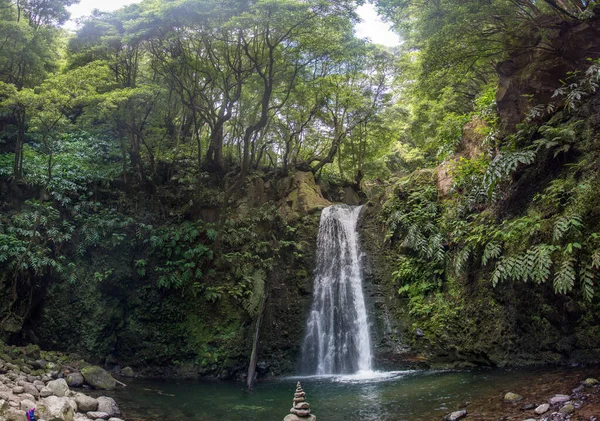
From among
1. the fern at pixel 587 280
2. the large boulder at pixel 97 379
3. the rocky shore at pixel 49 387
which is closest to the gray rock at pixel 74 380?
Result: the rocky shore at pixel 49 387

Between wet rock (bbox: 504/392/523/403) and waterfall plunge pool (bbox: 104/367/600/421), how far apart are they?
0.11 m

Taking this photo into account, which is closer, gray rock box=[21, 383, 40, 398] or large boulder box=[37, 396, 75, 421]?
large boulder box=[37, 396, 75, 421]

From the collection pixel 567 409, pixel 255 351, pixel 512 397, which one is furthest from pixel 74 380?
pixel 567 409

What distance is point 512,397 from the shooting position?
20.7ft

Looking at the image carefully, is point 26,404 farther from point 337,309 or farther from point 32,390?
point 337,309

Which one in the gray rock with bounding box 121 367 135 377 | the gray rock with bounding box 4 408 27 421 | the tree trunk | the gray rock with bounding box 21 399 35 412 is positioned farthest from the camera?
the gray rock with bounding box 121 367 135 377

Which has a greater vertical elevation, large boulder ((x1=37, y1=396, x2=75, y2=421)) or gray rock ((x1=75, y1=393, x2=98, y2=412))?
large boulder ((x1=37, y1=396, x2=75, y2=421))

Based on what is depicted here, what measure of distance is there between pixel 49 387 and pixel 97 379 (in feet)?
6.88

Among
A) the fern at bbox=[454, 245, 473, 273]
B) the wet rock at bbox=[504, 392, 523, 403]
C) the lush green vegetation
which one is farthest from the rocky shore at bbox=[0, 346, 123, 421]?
the fern at bbox=[454, 245, 473, 273]

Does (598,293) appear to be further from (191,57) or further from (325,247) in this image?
(191,57)

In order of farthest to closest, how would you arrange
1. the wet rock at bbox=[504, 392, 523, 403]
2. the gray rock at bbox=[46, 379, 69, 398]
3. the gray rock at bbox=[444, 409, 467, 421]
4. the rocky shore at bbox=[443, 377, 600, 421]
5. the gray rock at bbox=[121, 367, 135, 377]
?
the gray rock at bbox=[121, 367, 135, 377], the gray rock at bbox=[46, 379, 69, 398], the wet rock at bbox=[504, 392, 523, 403], the gray rock at bbox=[444, 409, 467, 421], the rocky shore at bbox=[443, 377, 600, 421]

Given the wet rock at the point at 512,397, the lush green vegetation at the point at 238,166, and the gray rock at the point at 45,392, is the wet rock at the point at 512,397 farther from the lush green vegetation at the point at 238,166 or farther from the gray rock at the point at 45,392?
the gray rock at the point at 45,392

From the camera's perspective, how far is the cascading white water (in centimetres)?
1241

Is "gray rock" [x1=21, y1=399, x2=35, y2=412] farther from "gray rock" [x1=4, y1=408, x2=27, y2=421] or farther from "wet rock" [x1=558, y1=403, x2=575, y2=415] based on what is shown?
"wet rock" [x1=558, y1=403, x2=575, y2=415]
